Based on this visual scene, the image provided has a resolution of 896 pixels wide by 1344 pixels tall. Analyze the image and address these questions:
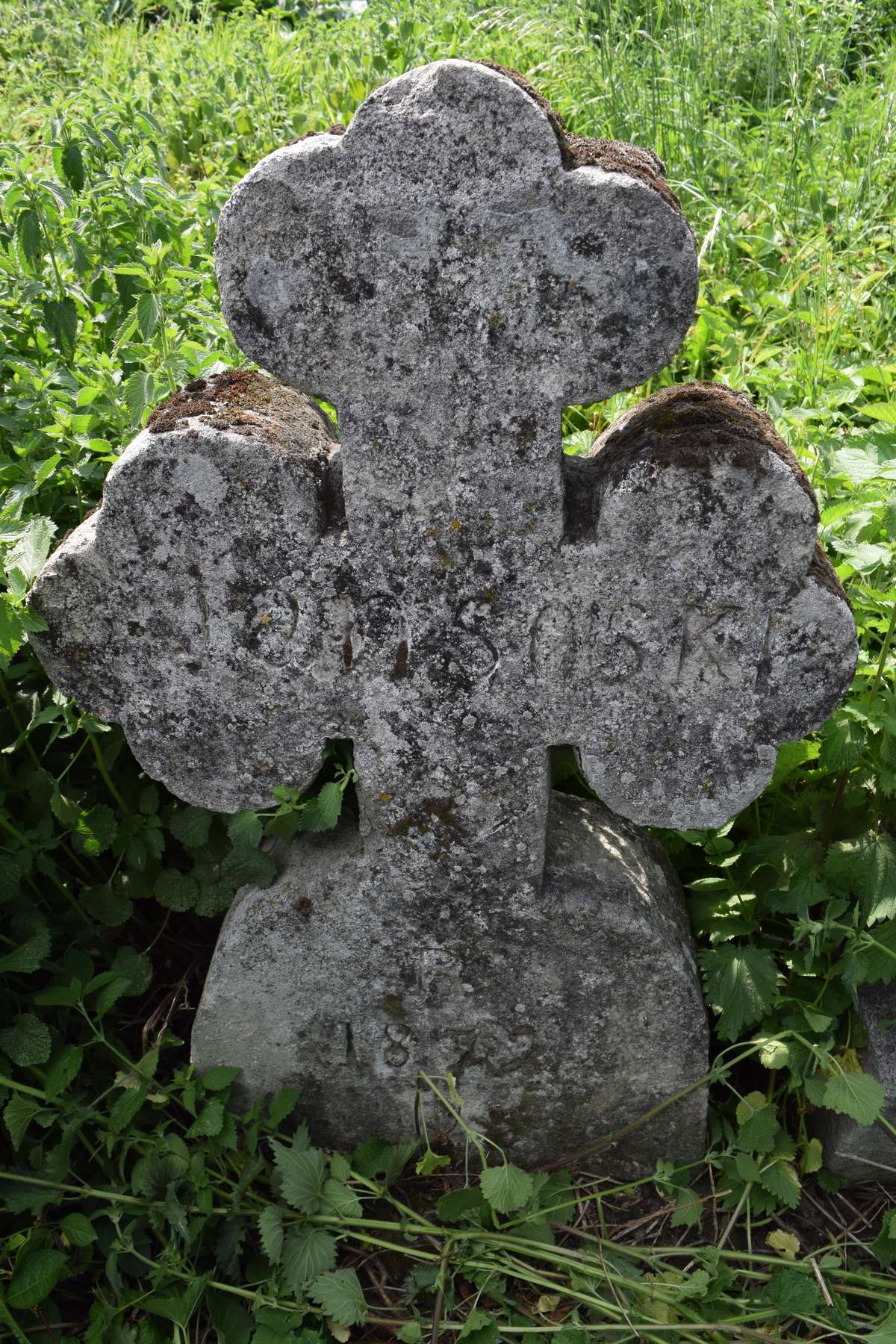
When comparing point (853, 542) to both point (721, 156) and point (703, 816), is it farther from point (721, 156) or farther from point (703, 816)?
point (721, 156)

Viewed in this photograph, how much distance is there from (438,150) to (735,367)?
153cm

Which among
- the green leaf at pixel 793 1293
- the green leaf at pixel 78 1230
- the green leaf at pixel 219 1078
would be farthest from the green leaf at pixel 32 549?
the green leaf at pixel 793 1293

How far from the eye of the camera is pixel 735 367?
2941 mm

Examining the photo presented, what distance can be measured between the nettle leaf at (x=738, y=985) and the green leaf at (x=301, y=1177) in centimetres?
75

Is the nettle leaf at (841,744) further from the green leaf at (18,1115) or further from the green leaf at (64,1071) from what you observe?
the green leaf at (18,1115)

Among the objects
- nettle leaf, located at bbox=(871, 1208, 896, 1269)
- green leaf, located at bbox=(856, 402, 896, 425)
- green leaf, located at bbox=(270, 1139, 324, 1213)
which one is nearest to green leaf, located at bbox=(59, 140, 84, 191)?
green leaf, located at bbox=(856, 402, 896, 425)

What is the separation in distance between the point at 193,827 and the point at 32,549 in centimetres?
59

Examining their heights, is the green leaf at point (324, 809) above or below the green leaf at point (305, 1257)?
above

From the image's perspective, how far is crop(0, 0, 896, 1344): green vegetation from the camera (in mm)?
2002

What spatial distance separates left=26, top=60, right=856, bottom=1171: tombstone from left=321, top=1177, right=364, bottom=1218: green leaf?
0.18m

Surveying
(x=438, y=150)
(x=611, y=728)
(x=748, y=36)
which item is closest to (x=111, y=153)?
(x=438, y=150)

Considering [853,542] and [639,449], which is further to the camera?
[853,542]

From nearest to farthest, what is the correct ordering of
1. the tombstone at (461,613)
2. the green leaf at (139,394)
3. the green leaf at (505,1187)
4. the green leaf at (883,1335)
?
the tombstone at (461,613) → the green leaf at (883,1335) → the green leaf at (505,1187) → the green leaf at (139,394)

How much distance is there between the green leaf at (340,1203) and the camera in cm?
207
